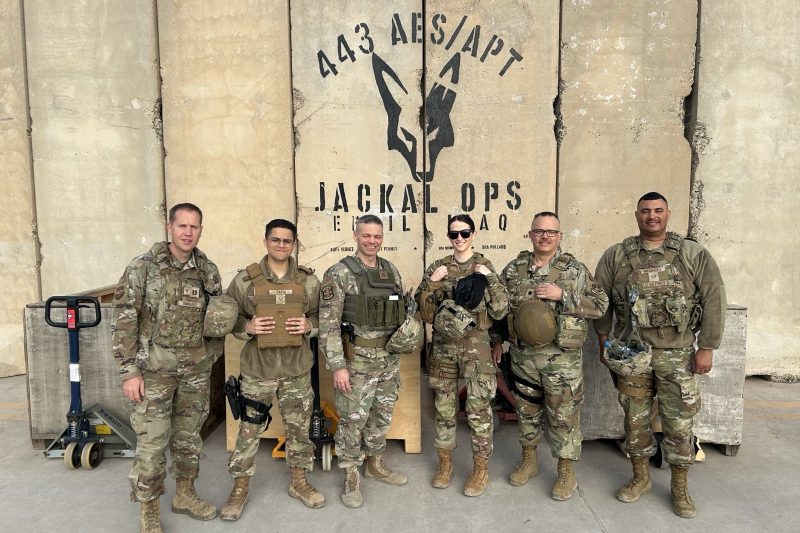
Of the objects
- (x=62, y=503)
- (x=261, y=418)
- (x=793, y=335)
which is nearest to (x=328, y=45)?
(x=261, y=418)

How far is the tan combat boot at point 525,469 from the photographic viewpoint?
11.6 ft

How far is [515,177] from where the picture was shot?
252 inches

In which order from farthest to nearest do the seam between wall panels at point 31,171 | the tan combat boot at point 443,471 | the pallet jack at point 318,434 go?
the seam between wall panels at point 31,171
the pallet jack at point 318,434
the tan combat boot at point 443,471

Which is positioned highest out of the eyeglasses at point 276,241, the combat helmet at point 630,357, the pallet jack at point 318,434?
the eyeglasses at point 276,241

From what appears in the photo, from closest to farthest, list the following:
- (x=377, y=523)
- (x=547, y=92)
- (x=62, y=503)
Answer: (x=377, y=523), (x=62, y=503), (x=547, y=92)

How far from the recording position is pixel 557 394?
10.9 ft

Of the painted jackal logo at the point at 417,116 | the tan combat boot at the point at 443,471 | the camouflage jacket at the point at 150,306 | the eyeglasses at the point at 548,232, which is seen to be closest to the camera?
the camouflage jacket at the point at 150,306

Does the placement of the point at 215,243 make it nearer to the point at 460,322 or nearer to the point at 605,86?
the point at 460,322

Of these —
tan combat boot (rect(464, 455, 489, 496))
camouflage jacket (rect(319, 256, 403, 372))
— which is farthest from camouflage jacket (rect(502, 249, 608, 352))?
camouflage jacket (rect(319, 256, 403, 372))

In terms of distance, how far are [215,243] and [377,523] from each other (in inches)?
193

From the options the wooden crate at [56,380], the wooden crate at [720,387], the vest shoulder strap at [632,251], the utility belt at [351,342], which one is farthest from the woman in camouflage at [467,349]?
the wooden crate at [56,380]

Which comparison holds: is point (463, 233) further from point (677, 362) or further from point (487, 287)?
point (677, 362)

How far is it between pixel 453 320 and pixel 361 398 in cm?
92

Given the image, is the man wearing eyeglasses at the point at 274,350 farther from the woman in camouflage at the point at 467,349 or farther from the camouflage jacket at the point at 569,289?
the camouflage jacket at the point at 569,289
